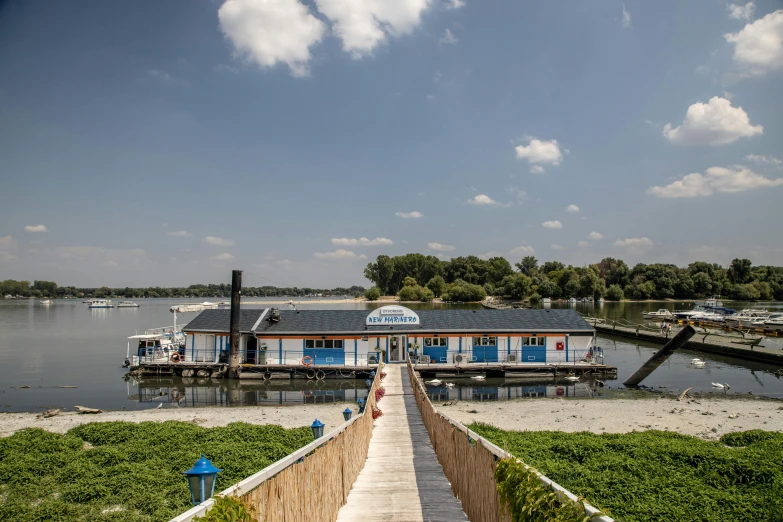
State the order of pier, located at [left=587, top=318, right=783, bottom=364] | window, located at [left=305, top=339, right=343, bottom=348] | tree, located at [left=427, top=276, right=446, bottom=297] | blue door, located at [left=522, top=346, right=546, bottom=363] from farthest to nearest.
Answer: tree, located at [left=427, top=276, right=446, bottom=297], pier, located at [left=587, top=318, right=783, bottom=364], blue door, located at [left=522, top=346, right=546, bottom=363], window, located at [left=305, top=339, right=343, bottom=348]

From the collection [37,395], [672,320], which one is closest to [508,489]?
[37,395]

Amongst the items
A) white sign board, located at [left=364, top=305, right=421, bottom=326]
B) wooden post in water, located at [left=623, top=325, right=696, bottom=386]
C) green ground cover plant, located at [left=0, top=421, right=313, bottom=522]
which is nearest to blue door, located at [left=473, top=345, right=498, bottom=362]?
white sign board, located at [left=364, top=305, right=421, bottom=326]

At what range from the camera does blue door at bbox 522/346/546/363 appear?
3906 centimetres

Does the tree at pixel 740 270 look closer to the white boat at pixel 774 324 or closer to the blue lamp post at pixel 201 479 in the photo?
the white boat at pixel 774 324

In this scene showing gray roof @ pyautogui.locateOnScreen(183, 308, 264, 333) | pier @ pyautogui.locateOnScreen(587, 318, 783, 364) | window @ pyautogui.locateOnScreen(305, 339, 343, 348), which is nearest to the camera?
window @ pyautogui.locateOnScreen(305, 339, 343, 348)

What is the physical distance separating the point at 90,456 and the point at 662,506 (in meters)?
16.5

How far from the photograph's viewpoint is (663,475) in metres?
12.3

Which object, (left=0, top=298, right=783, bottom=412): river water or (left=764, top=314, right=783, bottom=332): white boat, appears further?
(left=764, top=314, right=783, bottom=332): white boat

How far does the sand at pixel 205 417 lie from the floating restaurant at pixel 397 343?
829 centimetres

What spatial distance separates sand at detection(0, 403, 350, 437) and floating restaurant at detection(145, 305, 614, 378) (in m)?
8.29

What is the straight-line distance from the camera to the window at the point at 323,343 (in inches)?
1518

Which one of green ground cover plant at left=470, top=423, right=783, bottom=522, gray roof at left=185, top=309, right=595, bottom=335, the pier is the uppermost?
gray roof at left=185, top=309, right=595, bottom=335

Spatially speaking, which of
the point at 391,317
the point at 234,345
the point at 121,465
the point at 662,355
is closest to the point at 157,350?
the point at 234,345

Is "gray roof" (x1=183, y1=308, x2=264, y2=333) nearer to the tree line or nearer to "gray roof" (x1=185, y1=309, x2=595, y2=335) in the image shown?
"gray roof" (x1=185, y1=309, x2=595, y2=335)
